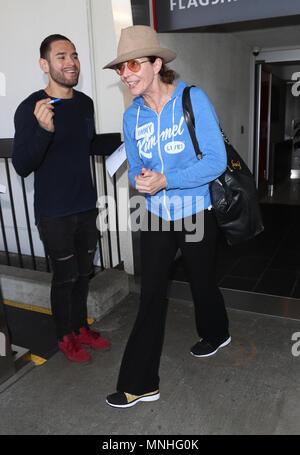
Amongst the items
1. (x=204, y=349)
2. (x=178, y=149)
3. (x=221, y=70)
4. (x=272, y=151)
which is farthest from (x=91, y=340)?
(x=272, y=151)

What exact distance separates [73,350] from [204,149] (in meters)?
1.56

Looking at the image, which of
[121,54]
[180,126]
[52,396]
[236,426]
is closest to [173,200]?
[180,126]

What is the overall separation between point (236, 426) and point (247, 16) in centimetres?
281

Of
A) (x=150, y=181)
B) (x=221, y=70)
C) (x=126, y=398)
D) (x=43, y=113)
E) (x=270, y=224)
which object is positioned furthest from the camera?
(x=270, y=224)

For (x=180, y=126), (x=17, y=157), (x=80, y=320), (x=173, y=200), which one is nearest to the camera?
(x=180, y=126)

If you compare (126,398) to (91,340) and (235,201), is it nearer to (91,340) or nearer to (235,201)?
(91,340)

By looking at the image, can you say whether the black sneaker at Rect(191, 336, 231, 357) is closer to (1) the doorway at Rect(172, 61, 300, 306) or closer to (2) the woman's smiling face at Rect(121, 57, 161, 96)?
(1) the doorway at Rect(172, 61, 300, 306)

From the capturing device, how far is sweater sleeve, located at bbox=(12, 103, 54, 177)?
6.85 feet

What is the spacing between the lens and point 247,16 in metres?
3.05

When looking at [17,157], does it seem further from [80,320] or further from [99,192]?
[99,192]

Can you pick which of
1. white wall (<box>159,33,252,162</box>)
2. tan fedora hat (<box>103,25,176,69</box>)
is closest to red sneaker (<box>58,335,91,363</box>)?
tan fedora hat (<box>103,25,176,69</box>)

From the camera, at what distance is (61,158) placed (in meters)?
2.31

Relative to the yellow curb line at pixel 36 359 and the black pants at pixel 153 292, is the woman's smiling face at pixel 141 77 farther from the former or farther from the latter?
the yellow curb line at pixel 36 359

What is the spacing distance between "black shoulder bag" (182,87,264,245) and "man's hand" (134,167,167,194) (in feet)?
1.06
